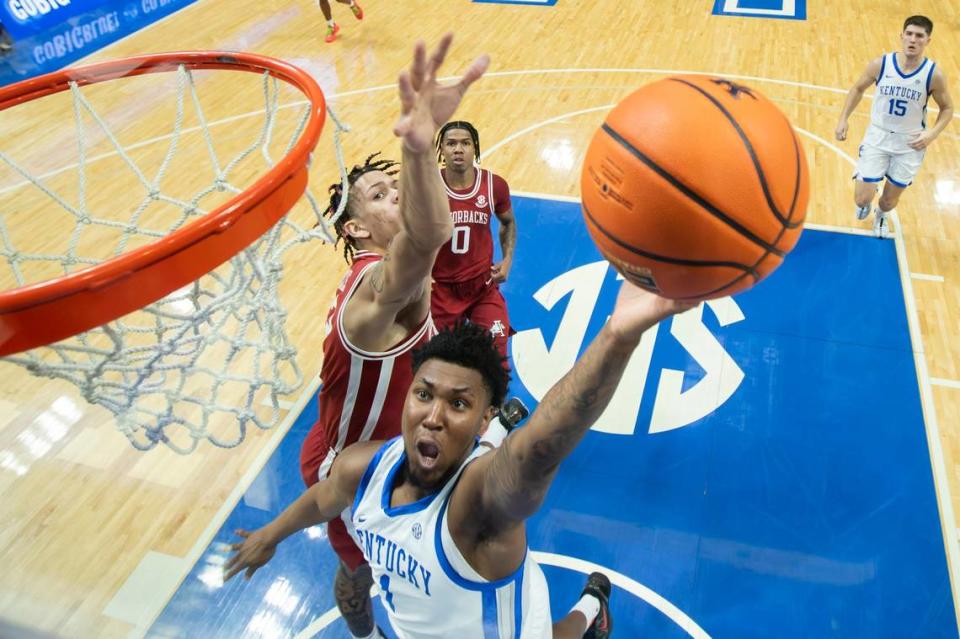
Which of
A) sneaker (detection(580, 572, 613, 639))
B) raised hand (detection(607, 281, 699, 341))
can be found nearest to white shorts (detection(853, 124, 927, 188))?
sneaker (detection(580, 572, 613, 639))

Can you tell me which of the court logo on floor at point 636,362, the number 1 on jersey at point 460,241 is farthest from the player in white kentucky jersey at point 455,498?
the court logo on floor at point 636,362

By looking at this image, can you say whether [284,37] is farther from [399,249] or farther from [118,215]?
[399,249]

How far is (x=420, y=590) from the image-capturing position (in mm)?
2096

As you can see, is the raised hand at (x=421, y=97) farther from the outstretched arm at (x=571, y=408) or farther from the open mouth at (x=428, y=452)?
the open mouth at (x=428, y=452)

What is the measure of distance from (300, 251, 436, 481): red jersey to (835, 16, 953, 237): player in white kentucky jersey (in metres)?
4.57

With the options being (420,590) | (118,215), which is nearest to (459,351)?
(420,590)

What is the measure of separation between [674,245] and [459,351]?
91cm

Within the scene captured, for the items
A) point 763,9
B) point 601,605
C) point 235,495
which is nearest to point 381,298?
point 601,605

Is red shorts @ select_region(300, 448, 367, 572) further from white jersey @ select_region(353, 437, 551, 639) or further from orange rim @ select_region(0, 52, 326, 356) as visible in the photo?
orange rim @ select_region(0, 52, 326, 356)

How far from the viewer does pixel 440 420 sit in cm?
213

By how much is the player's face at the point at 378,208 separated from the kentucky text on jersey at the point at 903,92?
4481 millimetres

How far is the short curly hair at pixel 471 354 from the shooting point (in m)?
2.29

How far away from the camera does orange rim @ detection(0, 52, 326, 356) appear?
5.99 ft

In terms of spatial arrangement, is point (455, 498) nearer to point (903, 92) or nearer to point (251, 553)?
point (251, 553)
